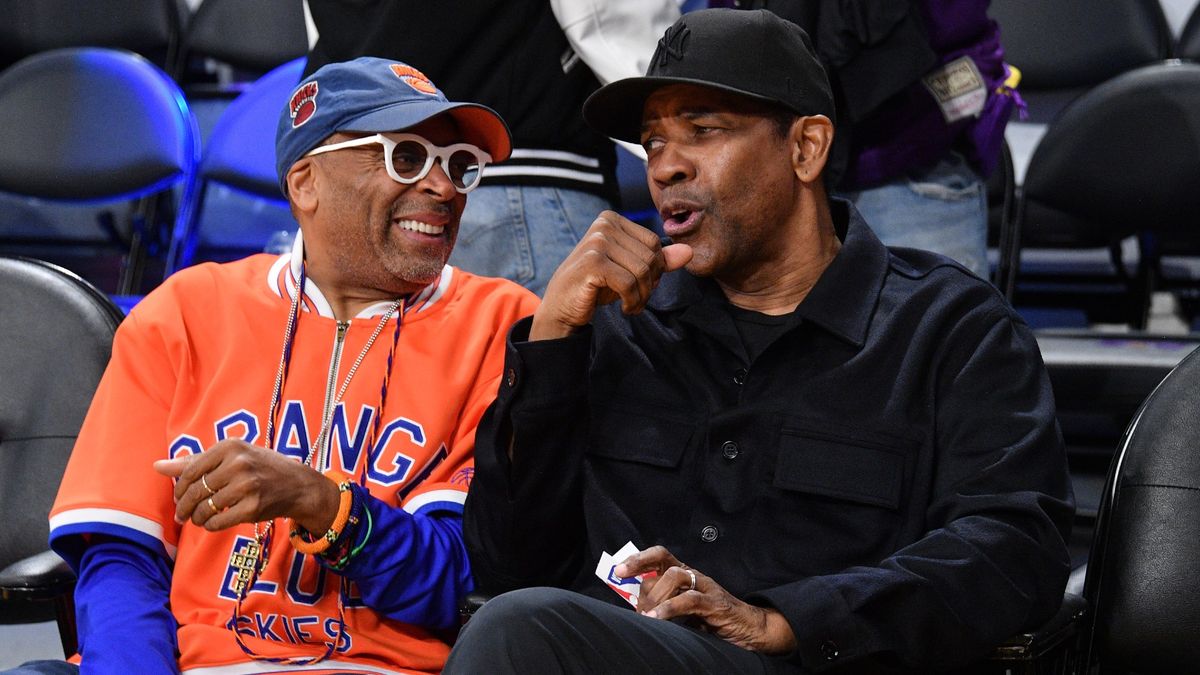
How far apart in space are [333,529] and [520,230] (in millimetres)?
792

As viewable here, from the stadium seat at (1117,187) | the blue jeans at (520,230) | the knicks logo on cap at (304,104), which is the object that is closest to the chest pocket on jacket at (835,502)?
the blue jeans at (520,230)

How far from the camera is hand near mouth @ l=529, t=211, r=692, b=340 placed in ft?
6.83

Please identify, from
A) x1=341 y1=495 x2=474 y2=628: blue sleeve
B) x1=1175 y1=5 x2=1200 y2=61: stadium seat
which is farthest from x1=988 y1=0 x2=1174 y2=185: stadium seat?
x1=341 y1=495 x2=474 y2=628: blue sleeve

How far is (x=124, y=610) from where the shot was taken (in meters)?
2.15

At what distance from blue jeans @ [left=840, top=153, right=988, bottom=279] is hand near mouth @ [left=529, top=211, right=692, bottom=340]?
88 cm

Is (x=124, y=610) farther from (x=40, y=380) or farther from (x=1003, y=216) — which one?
(x=1003, y=216)

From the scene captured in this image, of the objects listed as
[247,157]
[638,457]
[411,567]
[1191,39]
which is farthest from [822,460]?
[1191,39]

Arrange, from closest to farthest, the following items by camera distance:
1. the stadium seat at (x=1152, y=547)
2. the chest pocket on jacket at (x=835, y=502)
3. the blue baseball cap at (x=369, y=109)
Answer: the chest pocket on jacket at (x=835, y=502) → the stadium seat at (x=1152, y=547) → the blue baseball cap at (x=369, y=109)

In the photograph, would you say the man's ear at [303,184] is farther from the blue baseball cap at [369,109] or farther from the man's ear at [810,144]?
the man's ear at [810,144]

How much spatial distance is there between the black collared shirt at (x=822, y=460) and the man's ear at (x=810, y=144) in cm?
12

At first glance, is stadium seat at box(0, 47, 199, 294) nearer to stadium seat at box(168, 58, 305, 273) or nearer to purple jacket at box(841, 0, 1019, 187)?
stadium seat at box(168, 58, 305, 273)

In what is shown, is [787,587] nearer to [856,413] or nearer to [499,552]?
[856,413]

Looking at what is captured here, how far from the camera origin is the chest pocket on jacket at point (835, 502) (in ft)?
6.74

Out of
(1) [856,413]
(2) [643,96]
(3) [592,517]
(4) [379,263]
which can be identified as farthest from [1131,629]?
(4) [379,263]
